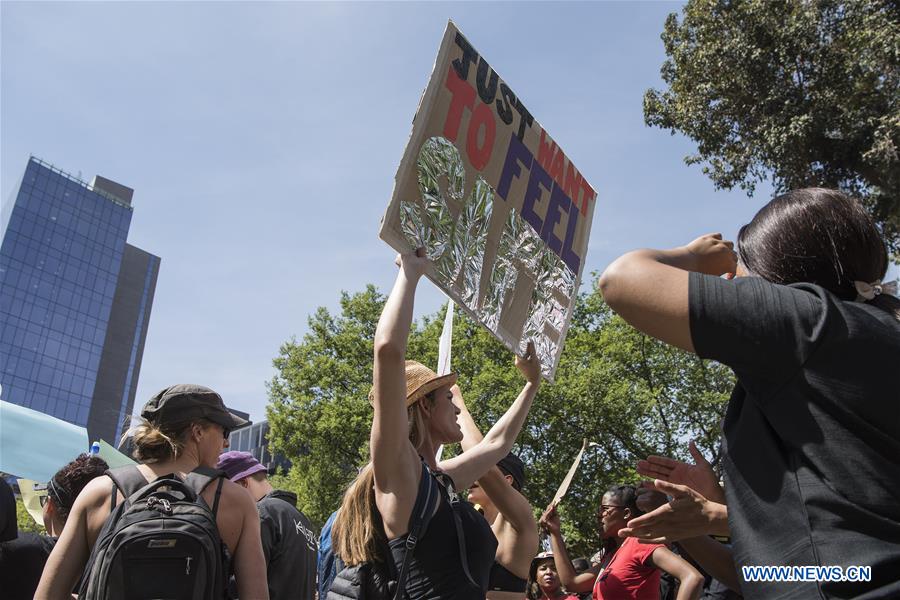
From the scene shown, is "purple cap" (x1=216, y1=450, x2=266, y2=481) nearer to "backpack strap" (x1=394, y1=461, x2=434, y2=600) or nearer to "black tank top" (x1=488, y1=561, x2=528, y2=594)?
"black tank top" (x1=488, y1=561, x2=528, y2=594)

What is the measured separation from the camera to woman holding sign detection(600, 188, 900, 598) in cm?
127

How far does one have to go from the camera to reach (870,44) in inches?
553

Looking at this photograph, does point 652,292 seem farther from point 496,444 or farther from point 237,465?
point 237,465

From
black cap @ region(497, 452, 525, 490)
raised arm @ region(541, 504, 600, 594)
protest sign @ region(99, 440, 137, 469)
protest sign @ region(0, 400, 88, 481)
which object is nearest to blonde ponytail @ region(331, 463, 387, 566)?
black cap @ region(497, 452, 525, 490)

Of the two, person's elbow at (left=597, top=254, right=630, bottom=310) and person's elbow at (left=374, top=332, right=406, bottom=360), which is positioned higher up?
person's elbow at (left=374, top=332, right=406, bottom=360)

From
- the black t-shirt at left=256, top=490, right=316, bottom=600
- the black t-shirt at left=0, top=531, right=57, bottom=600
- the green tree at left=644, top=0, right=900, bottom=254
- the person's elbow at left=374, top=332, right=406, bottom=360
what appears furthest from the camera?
the green tree at left=644, top=0, right=900, bottom=254

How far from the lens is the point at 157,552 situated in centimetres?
238

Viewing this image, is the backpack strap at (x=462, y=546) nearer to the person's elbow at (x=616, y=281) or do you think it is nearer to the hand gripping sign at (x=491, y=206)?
the hand gripping sign at (x=491, y=206)

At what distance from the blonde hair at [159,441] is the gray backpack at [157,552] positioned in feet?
1.04

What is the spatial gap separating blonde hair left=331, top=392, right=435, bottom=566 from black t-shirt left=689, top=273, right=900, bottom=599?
53.6 inches

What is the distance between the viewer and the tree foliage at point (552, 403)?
77.7 feet
